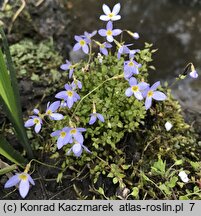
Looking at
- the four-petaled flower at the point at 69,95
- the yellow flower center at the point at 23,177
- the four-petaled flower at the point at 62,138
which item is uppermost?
the four-petaled flower at the point at 69,95

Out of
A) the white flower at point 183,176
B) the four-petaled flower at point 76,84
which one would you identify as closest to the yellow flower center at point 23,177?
the four-petaled flower at point 76,84

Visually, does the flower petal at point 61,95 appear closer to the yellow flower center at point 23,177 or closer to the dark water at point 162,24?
the yellow flower center at point 23,177

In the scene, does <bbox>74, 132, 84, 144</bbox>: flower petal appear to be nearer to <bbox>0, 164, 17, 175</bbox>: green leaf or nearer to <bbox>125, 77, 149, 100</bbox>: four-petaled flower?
<bbox>125, 77, 149, 100</bbox>: four-petaled flower

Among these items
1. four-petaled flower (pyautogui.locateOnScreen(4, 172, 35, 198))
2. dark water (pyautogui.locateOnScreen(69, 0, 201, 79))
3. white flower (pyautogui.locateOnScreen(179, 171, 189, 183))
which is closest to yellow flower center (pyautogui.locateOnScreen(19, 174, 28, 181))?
four-petaled flower (pyautogui.locateOnScreen(4, 172, 35, 198))

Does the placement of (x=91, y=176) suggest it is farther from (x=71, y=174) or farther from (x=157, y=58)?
(x=157, y=58)

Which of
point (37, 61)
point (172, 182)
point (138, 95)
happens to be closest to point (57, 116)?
point (138, 95)

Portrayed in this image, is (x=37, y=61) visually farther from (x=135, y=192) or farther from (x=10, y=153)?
(x=135, y=192)
